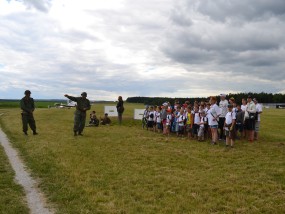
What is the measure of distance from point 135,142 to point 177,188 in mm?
7708

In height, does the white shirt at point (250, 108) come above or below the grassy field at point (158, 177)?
above

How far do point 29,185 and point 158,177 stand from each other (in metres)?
2.97

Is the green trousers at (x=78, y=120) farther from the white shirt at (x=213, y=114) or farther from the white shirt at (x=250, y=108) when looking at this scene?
the white shirt at (x=250, y=108)

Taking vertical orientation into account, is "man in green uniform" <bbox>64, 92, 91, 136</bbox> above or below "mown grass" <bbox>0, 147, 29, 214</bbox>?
above

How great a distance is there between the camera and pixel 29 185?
822 centimetres

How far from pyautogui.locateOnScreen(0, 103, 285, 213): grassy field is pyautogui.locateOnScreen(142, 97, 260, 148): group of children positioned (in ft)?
Result: 3.01

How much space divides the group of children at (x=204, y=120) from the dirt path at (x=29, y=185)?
7589 mm

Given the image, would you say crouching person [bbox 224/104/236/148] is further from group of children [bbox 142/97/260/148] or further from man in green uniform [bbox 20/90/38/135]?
man in green uniform [bbox 20/90/38/135]

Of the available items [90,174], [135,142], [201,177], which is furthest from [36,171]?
[135,142]

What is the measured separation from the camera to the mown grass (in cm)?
650

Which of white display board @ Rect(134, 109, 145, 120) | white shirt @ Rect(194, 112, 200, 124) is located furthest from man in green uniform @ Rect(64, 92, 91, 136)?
white display board @ Rect(134, 109, 145, 120)

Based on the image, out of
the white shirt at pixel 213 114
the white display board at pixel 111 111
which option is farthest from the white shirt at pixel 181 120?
the white display board at pixel 111 111

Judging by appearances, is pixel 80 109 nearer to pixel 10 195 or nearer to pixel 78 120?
pixel 78 120

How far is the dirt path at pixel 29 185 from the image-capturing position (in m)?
6.63
